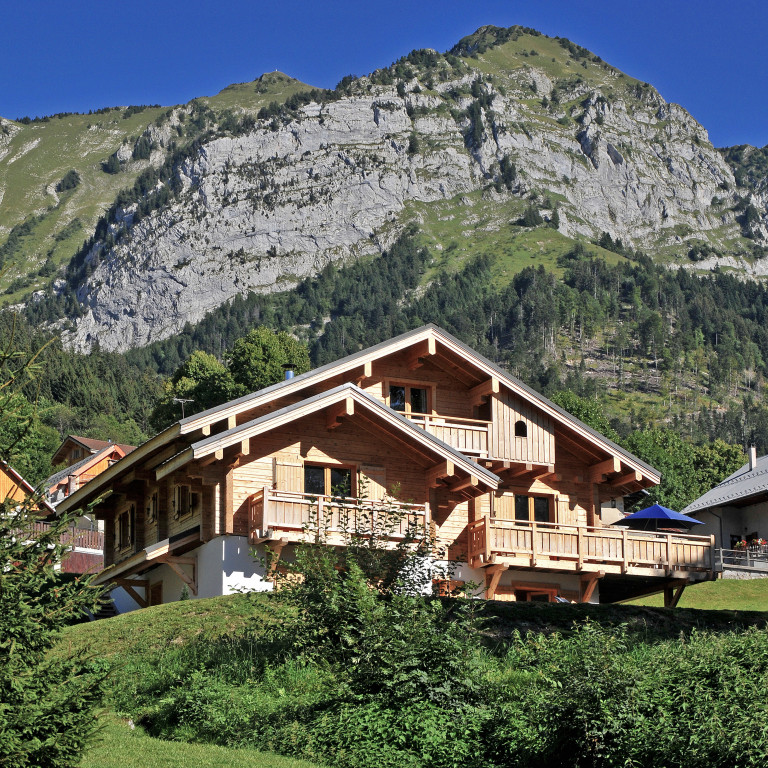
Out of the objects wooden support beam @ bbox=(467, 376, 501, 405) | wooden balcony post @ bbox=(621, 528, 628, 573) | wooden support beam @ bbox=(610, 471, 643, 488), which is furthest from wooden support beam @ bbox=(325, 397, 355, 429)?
wooden support beam @ bbox=(610, 471, 643, 488)

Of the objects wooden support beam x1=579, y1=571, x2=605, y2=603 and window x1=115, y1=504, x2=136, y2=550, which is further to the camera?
window x1=115, y1=504, x2=136, y2=550

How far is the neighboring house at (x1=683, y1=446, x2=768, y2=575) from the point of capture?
2389 inches

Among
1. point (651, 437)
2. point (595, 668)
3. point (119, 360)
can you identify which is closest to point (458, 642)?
point (595, 668)

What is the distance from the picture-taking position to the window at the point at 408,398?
39.2m

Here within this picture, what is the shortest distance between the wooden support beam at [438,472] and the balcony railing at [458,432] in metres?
2.34

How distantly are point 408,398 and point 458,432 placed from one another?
219 cm

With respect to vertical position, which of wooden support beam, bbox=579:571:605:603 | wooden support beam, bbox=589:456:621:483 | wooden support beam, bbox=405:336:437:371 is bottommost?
wooden support beam, bbox=579:571:605:603

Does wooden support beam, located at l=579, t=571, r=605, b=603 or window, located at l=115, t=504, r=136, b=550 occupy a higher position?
window, located at l=115, t=504, r=136, b=550

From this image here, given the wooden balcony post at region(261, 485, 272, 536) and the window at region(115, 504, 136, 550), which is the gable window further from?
the window at region(115, 504, 136, 550)

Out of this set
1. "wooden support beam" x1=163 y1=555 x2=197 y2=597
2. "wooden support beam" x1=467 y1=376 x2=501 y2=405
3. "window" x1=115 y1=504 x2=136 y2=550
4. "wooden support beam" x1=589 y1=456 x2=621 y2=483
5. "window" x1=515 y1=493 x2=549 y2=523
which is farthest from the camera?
"window" x1=115 y1=504 x2=136 y2=550

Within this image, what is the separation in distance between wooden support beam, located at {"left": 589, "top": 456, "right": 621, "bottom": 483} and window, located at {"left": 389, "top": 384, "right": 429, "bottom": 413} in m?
6.04

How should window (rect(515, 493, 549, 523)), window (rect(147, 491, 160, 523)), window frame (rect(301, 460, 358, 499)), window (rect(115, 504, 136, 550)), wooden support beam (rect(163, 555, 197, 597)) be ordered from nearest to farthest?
wooden support beam (rect(163, 555, 197, 597)), window frame (rect(301, 460, 358, 499)), window (rect(147, 491, 160, 523)), window (rect(515, 493, 549, 523)), window (rect(115, 504, 136, 550))

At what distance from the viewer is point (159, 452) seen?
36.2 meters

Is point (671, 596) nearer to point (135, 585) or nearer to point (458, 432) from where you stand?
point (458, 432)
